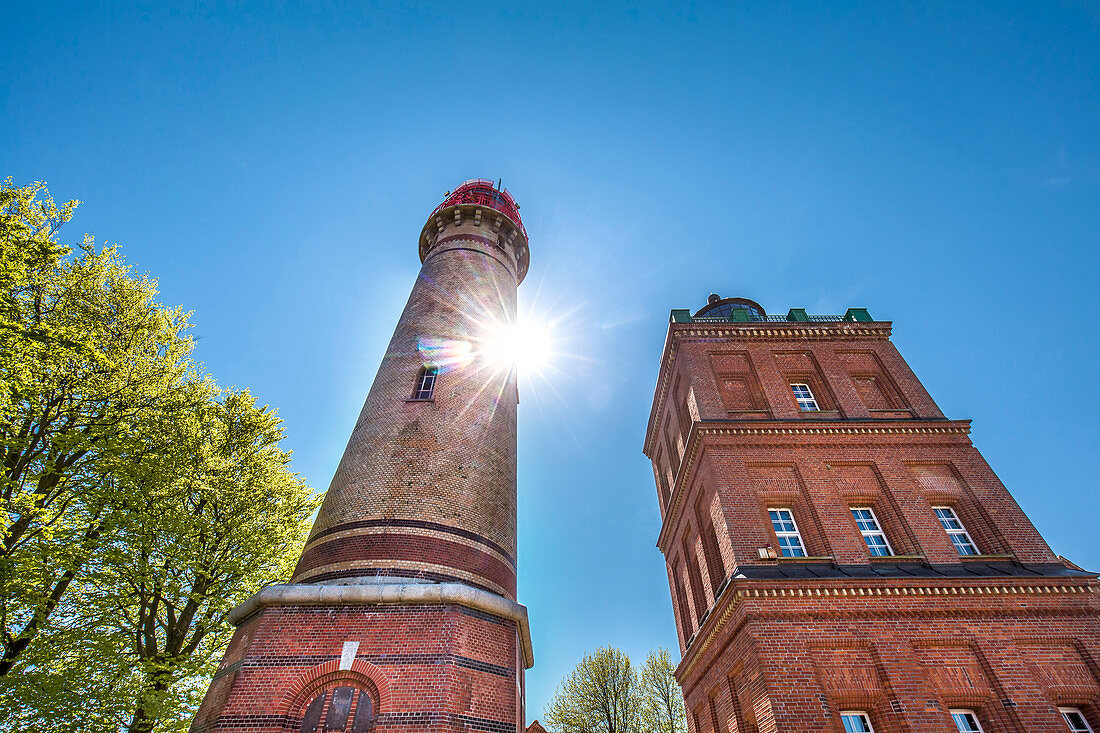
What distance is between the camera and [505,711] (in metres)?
9.64

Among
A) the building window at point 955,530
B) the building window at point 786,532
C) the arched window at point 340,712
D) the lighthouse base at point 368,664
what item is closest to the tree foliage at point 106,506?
the lighthouse base at point 368,664

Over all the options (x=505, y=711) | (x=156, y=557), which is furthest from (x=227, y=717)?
(x=156, y=557)

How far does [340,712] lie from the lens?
910 centimetres

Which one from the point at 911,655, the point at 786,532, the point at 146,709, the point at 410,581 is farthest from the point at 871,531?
the point at 146,709

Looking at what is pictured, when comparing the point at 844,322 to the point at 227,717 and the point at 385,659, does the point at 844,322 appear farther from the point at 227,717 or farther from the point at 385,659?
the point at 227,717

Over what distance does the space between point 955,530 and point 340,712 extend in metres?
16.0

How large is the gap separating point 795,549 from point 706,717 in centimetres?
566

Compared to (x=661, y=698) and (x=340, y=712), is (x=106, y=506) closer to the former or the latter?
(x=340, y=712)

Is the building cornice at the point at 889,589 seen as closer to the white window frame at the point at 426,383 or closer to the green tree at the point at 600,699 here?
the white window frame at the point at 426,383

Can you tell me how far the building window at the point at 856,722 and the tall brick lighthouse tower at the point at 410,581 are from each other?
6718 millimetres

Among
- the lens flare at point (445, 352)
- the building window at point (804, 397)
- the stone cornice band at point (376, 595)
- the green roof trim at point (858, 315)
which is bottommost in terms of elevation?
the stone cornice band at point (376, 595)

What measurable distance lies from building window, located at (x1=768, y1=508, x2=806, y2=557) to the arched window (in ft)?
33.1

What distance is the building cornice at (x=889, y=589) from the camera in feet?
38.9

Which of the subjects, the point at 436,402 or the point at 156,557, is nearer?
the point at 156,557
